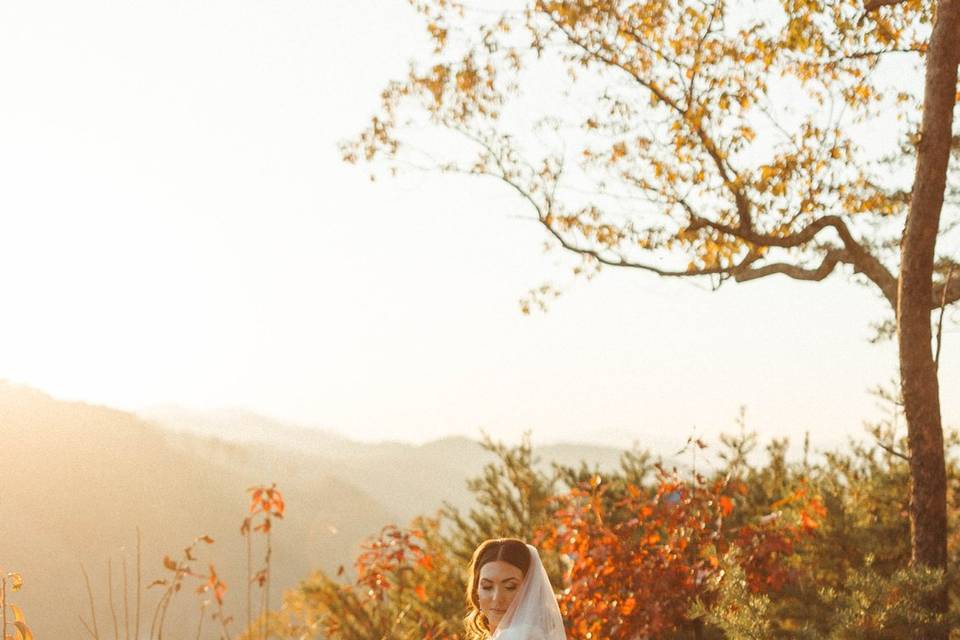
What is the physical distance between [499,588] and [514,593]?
7 cm

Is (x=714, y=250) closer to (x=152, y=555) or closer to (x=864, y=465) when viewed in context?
(x=864, y=465)

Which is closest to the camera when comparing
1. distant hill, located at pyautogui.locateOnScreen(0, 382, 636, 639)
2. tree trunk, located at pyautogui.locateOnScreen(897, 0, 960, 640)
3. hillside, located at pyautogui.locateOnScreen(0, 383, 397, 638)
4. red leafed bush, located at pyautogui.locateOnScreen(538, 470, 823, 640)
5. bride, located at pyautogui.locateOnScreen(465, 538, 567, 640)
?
bride, located at pyautogui.locateOnScreen(465, 538, 567, 640)

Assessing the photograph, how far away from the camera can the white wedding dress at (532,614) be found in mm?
4238

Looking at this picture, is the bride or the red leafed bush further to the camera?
the red leafed bush

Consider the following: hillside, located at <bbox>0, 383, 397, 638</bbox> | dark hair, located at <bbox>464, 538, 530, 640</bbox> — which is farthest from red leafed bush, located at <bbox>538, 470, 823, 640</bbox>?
hillside, located at <bbox>0, 383, 397, 638</bbox>

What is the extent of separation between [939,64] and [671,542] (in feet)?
11.5

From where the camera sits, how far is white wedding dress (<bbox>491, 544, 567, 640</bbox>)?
13.9 feet

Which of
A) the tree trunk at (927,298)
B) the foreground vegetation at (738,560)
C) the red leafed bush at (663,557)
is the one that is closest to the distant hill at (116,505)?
the foreground vegetation at (738,560)

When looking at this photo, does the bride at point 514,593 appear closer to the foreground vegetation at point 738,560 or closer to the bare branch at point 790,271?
the foreground vegetation at point 738,560

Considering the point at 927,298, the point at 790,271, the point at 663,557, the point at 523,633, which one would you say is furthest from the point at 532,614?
the point at 790,271

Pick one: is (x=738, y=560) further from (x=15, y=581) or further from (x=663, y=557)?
(x=15, y=581)

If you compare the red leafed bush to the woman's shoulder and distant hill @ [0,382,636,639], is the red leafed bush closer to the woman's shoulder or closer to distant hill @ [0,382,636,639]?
the woman's shoulder

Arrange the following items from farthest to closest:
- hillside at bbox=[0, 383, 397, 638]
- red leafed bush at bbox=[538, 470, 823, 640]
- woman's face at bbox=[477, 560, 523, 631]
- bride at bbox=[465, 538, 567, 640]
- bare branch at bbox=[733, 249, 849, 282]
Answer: hillside at bbox=[0, 383, 397, 638], bare branch at bbox=[733, 249, 849, 282], red leafed bush at bbox=[538, 470, 823, 640], woman's face at bbox=[477, 560, 523, 631], bride at bbox=[465, 538, 567, 640]

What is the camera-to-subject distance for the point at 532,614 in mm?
4328
